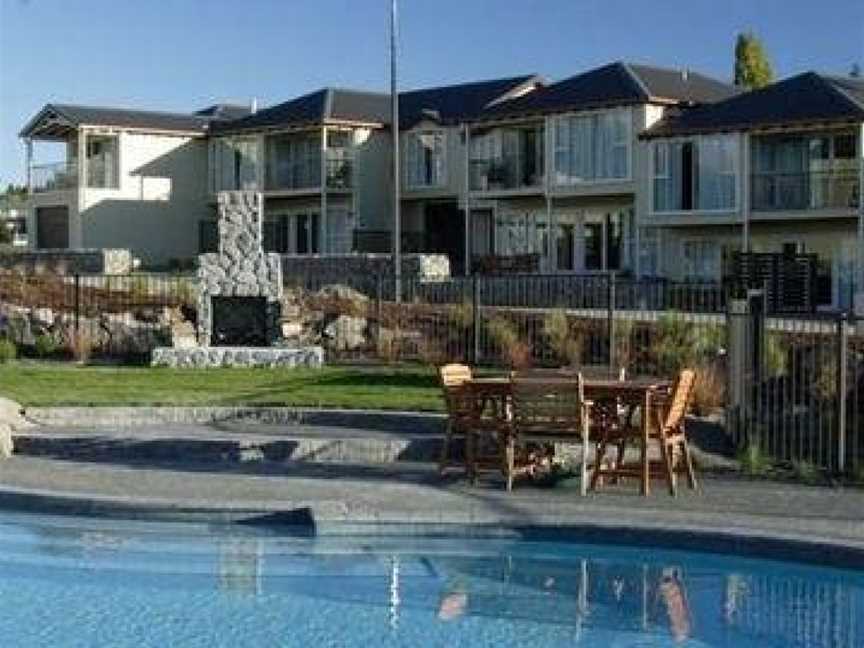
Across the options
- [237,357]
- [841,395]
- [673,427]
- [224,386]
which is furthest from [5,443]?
[841,395]

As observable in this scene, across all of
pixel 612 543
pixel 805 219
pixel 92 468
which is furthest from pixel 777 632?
pixel 805 219

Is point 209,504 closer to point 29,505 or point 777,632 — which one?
point 29,505

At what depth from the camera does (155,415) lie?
18953mm

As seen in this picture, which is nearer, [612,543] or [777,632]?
[777,632]

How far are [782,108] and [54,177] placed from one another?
3517cm

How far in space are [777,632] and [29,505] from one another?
7.10 metres

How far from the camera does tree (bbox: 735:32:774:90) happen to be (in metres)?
76.8

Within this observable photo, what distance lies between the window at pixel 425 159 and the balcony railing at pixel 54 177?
14637mm

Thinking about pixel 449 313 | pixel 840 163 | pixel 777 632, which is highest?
pixel 840 163

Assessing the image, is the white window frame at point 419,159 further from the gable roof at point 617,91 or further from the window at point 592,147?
the window at point 592,147

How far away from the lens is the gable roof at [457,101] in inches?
2322

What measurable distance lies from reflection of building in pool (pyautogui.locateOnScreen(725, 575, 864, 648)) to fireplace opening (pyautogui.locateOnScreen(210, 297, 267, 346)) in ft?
53.5

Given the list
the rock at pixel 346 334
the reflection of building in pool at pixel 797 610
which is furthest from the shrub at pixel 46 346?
the reflection of building in pool at pixel 797 610

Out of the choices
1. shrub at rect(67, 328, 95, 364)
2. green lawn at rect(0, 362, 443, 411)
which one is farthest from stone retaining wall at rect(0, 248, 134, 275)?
green lawn at rect(0, 362, 443, 411)
